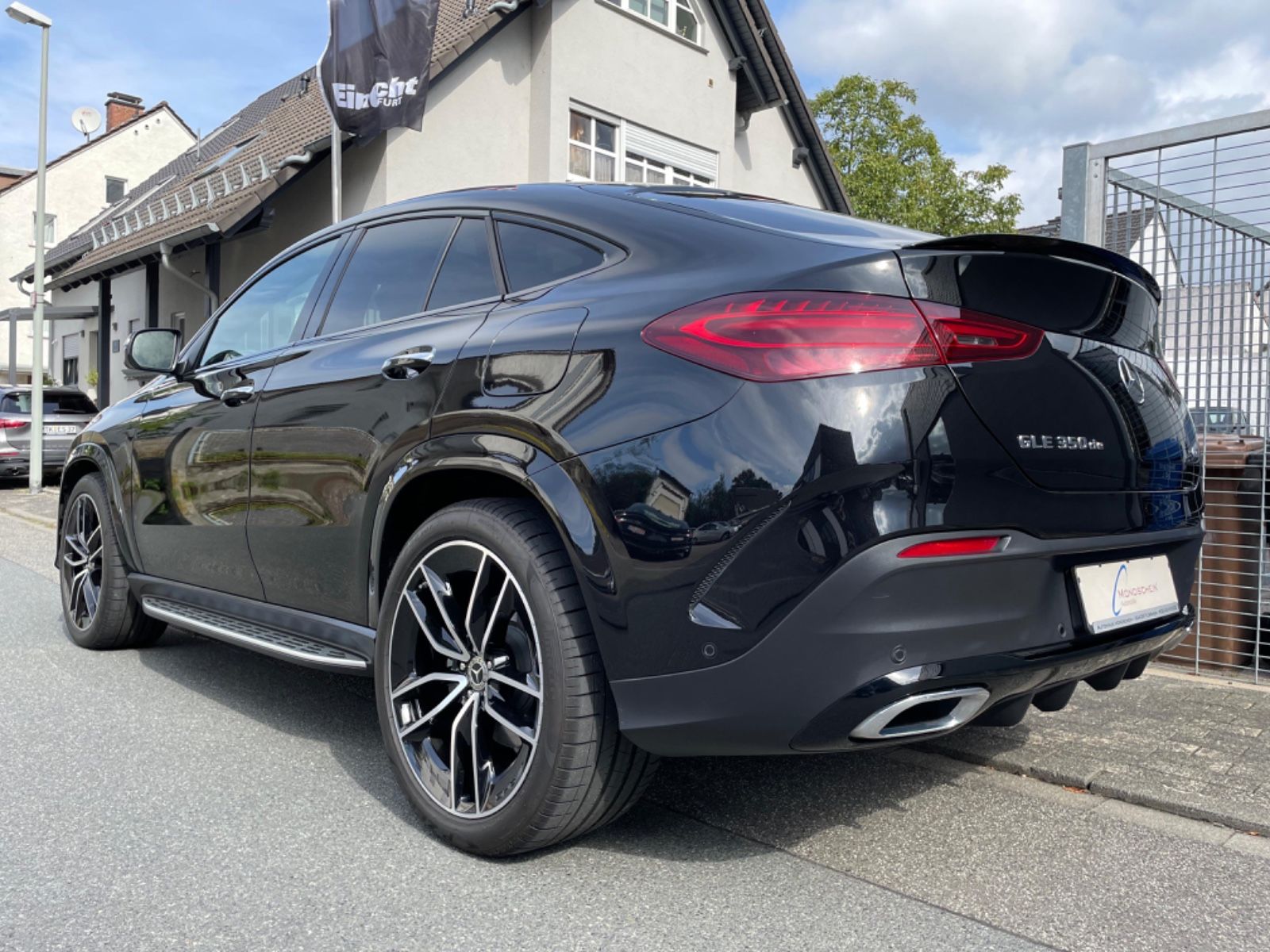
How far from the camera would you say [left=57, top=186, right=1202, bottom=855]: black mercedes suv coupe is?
2.17m

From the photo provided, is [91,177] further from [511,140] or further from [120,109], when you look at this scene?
[511,140]

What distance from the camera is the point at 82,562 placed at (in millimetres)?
5090

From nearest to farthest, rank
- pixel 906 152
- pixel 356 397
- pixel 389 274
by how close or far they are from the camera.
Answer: pixel 356 397 → pixel 389 274 → pixel 906 152

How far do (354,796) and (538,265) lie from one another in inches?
60.6

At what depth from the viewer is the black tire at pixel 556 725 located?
2.44m

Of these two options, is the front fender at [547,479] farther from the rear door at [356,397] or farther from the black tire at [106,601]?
the black tire at [106,601]

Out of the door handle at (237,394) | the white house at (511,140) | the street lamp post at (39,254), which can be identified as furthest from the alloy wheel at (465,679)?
the street lamp post at (39,254)

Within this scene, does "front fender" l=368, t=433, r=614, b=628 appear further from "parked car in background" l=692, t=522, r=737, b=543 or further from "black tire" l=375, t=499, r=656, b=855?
"parked car in background" l=692, t=522, r=737, b=543

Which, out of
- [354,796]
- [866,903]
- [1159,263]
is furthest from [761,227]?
[1159,263]

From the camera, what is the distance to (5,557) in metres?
8.41

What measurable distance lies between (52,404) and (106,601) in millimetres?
13330

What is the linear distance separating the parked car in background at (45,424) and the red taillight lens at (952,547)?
53.2 ft

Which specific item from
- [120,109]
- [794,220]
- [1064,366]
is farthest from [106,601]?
[120,109]

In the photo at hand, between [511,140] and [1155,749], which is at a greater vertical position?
[511,140]
